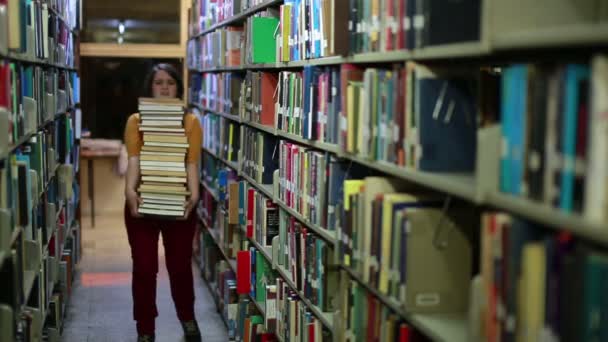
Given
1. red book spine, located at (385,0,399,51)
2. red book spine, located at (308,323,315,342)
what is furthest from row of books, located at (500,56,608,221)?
red book spine, located at (308,323,315,342)

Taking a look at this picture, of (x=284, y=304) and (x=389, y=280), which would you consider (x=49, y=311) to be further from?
(x=389, y=280)

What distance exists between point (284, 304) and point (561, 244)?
242cm

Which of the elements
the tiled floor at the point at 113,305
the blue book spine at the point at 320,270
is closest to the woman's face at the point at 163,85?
the tiled floor at the point at 113,305

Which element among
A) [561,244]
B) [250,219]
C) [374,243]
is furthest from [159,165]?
[561,244]

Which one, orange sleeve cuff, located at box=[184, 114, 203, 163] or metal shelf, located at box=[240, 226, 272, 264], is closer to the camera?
metal shelf, located at box=[240, 226, 272, 264]

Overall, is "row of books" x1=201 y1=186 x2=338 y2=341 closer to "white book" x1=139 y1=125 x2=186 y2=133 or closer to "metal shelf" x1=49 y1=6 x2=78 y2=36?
"white book" x1=139 y1=125 x2=186 y2=133

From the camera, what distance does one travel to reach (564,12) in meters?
1.69

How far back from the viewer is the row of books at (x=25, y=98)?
96.5 inches

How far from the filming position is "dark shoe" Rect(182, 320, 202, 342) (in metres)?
4.70

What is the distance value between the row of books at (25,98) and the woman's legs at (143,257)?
76 centimetres

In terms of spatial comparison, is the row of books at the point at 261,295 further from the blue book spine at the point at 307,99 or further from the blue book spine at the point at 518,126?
the blue book spine at the point at 518,126

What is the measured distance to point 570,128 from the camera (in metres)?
1.42

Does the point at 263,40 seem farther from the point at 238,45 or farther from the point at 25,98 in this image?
the point at 25,98

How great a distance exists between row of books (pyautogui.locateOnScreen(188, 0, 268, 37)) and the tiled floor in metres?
2.06
